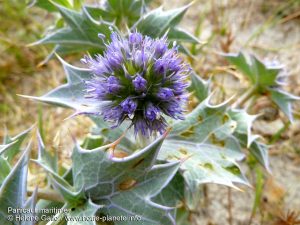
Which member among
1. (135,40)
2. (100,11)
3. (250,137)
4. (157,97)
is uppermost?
(100,11)

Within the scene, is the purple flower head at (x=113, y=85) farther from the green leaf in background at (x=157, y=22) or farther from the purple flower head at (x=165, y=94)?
the green leaf in background at (x=157, y=22)

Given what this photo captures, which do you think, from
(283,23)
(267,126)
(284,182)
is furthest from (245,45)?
(284,182)

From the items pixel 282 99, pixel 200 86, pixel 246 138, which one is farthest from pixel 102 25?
pixel 282 99

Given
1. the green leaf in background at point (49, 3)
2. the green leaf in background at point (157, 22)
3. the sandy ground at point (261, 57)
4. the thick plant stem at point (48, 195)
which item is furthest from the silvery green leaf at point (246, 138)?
the green leaf in background at point (49, 3)

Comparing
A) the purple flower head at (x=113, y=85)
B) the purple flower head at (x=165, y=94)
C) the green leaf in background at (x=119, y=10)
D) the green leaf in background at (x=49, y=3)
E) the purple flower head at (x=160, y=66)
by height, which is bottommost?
the purple flower head at (x=165, y=94)

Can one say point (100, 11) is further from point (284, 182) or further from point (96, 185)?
point (284, 182)

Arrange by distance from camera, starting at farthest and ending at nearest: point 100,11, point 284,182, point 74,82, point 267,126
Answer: point 267,126 → point 284,182 → point 100,11 → point 74,82
